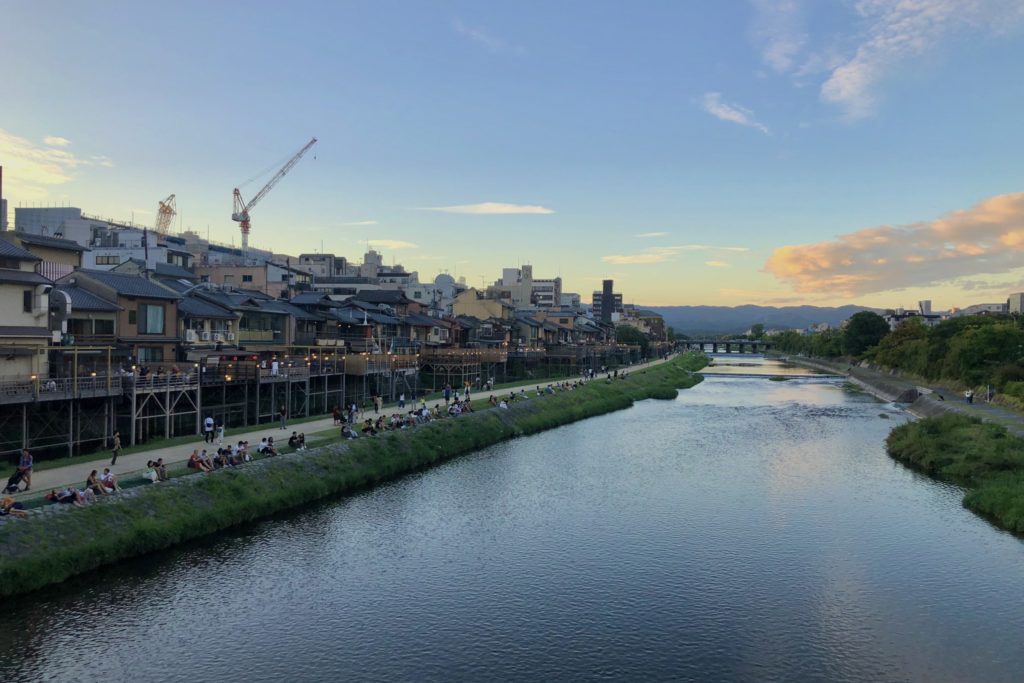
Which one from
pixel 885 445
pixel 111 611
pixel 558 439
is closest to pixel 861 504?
pixel 885 445

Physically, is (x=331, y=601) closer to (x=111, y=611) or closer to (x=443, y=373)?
(x=111, y=611)

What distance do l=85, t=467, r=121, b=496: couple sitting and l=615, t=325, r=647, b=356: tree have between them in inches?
6103

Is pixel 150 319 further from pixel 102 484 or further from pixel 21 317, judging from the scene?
pixel 102 484

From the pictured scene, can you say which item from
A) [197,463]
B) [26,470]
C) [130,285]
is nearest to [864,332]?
[130,285]

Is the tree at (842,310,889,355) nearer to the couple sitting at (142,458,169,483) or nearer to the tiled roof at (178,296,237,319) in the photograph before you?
the tiled roof at (178,296,237,319)

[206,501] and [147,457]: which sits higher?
[147,457]

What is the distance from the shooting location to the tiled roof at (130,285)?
4084cm

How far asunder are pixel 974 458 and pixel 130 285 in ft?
169

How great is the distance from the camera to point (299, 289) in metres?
84.8

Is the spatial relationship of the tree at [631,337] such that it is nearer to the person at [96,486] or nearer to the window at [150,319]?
the window at [150,319]

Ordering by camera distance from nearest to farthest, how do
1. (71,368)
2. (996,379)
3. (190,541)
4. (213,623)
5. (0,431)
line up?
(213,623) < (190,541) < (0,431) < (71,368) < (996,379)

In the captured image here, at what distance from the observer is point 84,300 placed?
38.5 m

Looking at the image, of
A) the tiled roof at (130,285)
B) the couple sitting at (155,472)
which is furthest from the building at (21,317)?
the couple sitting at (155,472)

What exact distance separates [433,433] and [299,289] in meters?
44.0
